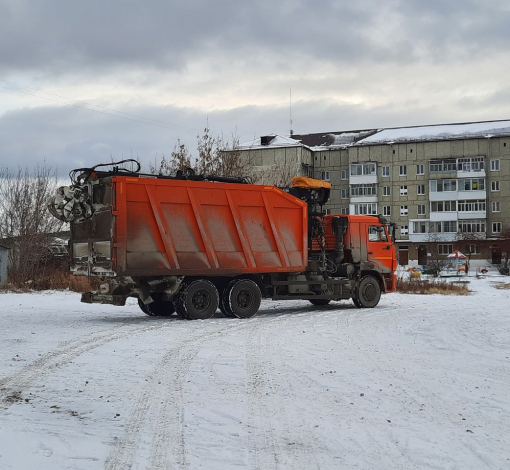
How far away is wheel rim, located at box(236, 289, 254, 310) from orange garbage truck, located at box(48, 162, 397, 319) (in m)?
0.02

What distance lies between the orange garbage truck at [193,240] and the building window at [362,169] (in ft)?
220

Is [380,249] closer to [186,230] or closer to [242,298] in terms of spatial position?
[242,298]

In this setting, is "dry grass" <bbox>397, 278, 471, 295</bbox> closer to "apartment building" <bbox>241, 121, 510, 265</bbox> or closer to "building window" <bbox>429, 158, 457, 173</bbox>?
"apartment building" <bbox>241, 121, 510, 265</bbox>

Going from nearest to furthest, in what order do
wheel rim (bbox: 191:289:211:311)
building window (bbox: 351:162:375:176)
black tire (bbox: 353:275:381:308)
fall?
wheel rim (bbox: 191:289:211:311)
black tire (bbox: 353:275:381:308)
building window (bbox: 351:162:375:176)

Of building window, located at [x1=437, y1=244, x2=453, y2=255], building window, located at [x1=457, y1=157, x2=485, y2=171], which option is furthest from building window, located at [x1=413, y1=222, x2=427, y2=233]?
building window, located at [x1=457, y1=157, x2=485, y2=171]

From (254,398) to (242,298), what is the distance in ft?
32.8

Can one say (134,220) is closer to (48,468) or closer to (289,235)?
(289,235)

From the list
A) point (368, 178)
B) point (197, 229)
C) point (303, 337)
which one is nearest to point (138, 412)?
point (303, 337)

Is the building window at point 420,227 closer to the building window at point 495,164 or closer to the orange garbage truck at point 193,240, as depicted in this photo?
the building window at point 495,164

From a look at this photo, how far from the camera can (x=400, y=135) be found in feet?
283

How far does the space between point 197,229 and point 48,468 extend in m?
11.7

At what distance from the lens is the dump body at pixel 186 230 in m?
15.7

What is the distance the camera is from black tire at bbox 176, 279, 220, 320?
16703 millimetres

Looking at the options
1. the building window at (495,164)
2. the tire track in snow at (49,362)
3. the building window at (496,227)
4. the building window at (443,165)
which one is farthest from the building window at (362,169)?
the tire track in snow at (49,362)
